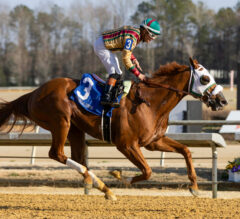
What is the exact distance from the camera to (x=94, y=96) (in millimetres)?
5176

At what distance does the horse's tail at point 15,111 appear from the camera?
5668 millimetres

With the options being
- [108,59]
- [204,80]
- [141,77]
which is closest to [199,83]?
[204,80]

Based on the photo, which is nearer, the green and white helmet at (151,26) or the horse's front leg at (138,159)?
the horse's front leg at (138,159)

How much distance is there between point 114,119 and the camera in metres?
5.06

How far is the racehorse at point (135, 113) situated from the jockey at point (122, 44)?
0.22 m

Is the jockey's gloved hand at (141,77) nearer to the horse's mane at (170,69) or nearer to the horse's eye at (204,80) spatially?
the horse's mane at (170,69)

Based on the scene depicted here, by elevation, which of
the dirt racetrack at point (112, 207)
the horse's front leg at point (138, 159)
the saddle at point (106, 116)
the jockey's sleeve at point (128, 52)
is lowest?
the dirt racetrack at point (112, 207)

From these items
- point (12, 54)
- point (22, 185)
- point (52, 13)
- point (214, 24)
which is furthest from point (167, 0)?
point (22, 185)

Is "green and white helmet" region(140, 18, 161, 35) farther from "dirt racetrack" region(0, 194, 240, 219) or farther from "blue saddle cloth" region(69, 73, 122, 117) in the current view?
"dirt racetrack" region(0, 194, 240, 219)

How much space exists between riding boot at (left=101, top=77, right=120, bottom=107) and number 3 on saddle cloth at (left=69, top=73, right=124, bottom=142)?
0.16ft

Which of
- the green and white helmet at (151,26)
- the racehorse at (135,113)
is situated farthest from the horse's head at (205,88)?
the green and white helmet at (151,26)

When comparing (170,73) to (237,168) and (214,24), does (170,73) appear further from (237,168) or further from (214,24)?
(214,24)

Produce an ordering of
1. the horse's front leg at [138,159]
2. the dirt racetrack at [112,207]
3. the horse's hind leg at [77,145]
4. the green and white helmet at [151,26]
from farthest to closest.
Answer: the horse's hind leg at [77,145] → the green and white helmet at [151,26] → the horse's front leg at [138,159] → the dirt racetrack at [112,207]

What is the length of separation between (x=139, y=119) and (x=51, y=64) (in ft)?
140
